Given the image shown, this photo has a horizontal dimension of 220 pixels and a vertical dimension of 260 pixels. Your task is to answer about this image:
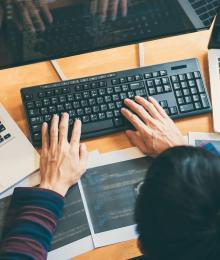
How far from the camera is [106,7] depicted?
0.78m

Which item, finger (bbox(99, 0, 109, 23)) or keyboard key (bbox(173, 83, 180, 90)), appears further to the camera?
keyboard key (bbox(173, 83, 180, 90))

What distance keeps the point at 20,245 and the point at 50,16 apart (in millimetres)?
425

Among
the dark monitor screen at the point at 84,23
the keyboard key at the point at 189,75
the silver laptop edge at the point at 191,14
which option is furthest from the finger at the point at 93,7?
the keyboard key at the point at 189,75

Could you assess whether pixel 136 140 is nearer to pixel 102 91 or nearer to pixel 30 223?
pixel 102 91

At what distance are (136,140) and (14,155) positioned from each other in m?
0.27

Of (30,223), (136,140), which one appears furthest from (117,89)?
(30,223)

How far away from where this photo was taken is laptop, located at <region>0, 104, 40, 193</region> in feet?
2.88

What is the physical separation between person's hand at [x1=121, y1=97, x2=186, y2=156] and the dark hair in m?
0.27

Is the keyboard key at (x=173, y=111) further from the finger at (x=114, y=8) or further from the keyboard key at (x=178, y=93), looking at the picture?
the finger at (x=114, y=8)

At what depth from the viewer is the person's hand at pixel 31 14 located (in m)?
0.72

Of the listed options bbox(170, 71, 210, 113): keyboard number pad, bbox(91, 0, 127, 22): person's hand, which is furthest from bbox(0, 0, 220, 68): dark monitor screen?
bbox(170, 71, 210, 113): keyboard number pad

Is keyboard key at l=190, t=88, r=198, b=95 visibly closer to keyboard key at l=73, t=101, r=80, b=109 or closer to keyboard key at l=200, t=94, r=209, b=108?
keyboard key at l=200, t=94, r=209, b=108

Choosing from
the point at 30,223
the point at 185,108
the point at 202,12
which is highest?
the point at 202,12

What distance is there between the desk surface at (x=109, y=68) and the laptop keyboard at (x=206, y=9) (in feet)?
0.30
